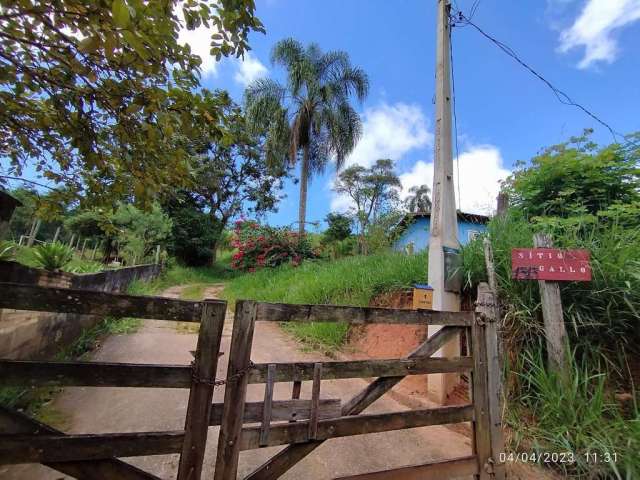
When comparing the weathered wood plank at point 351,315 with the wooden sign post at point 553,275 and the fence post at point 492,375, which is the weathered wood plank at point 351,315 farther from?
the wooden sign post at point 553,275

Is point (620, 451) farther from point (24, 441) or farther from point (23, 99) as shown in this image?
point (23, 99)

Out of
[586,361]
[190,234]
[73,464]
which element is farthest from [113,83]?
[190,234]

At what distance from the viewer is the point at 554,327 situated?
273 cm

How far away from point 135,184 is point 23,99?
2.90 feet

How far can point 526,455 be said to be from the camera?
2416mm

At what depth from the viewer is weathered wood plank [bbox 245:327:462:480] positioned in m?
1.58

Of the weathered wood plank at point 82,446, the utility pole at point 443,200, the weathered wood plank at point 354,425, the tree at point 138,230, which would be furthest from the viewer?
the tree at point 138,230

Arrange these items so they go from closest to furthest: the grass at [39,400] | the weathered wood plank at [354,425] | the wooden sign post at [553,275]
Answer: the weathered wood plank at [354,425] → the grass at [39,400] → the wooden sign post at [553,275]

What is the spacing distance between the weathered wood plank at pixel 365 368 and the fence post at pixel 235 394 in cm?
8

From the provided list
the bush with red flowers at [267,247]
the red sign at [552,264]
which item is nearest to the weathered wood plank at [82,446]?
the red sign at [552,264]

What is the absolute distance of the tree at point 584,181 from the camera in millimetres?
4352

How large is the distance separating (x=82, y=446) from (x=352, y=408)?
50.8 inches

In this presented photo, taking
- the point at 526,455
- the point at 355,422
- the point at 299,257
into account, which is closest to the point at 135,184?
the point at 355,422

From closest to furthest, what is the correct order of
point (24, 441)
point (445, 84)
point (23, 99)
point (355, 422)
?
point (24, 441) → point (355, 422) → point (23, 99) → point (445, 84)
